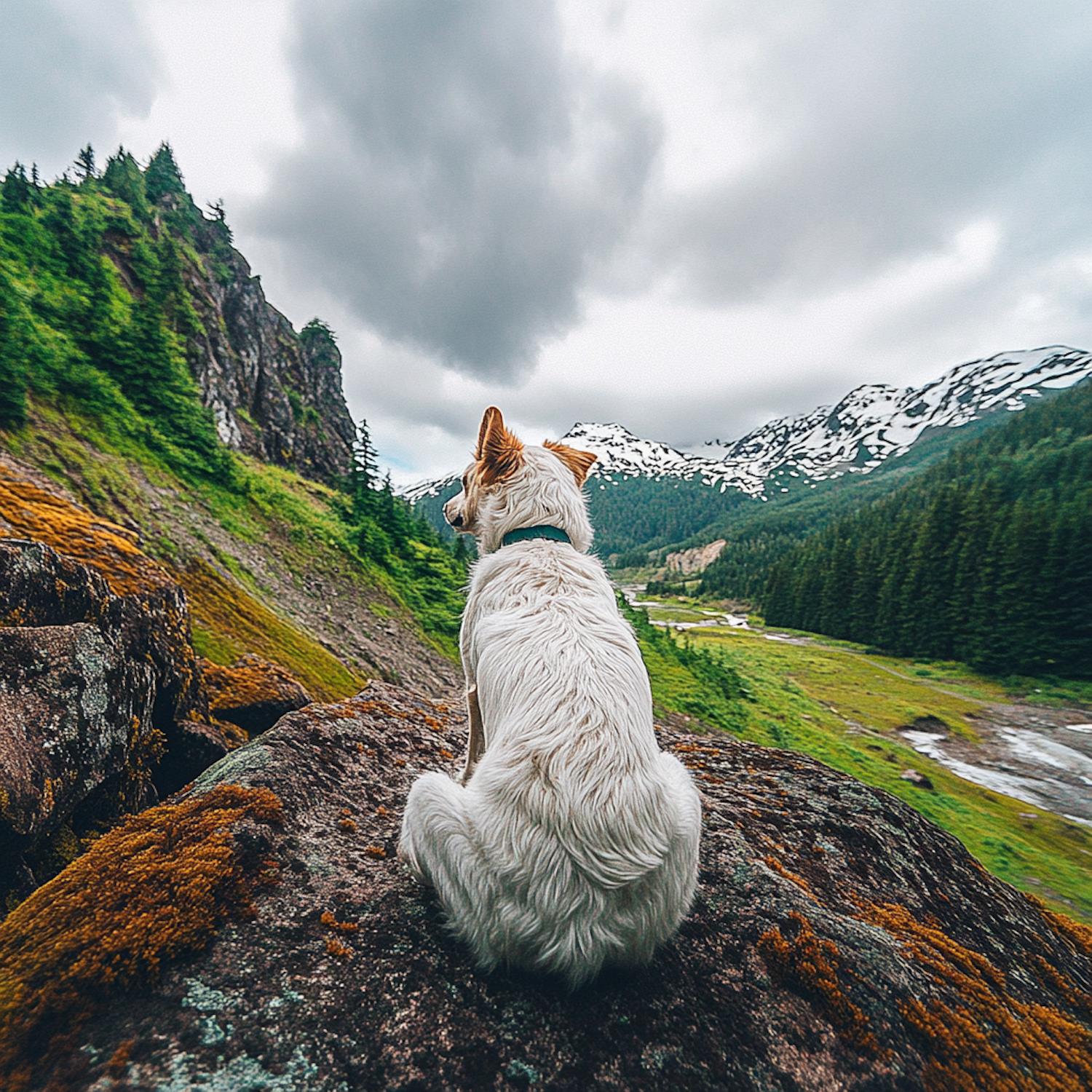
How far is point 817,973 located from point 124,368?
31473mm

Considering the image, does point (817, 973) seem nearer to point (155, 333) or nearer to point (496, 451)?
point (496, 451)

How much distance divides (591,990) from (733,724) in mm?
16603

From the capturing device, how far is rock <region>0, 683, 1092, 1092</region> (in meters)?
1.79

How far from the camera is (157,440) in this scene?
779 inches

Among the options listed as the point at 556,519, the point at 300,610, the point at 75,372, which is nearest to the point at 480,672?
the point at 556,519

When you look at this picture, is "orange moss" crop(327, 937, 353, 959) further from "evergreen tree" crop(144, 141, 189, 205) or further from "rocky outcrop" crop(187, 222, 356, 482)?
"evergreen tree" crop(144, 141, 189, 205)

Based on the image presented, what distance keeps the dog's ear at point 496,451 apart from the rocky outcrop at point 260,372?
37.2m

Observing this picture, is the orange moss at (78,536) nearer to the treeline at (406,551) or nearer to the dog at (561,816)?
the dog at (561,816)

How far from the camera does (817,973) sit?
2.53 meters

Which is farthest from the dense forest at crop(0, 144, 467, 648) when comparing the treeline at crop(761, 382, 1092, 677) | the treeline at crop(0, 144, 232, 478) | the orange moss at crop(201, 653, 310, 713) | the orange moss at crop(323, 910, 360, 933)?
the treeline at crop(761, 382, 1092, 677)

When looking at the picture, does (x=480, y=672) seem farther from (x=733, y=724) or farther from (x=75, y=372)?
(x=75, y=372)

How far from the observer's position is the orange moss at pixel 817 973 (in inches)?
89.2

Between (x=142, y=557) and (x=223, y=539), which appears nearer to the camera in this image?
(x=142, y=557)

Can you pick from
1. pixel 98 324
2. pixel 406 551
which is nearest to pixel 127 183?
pixel 98 324
